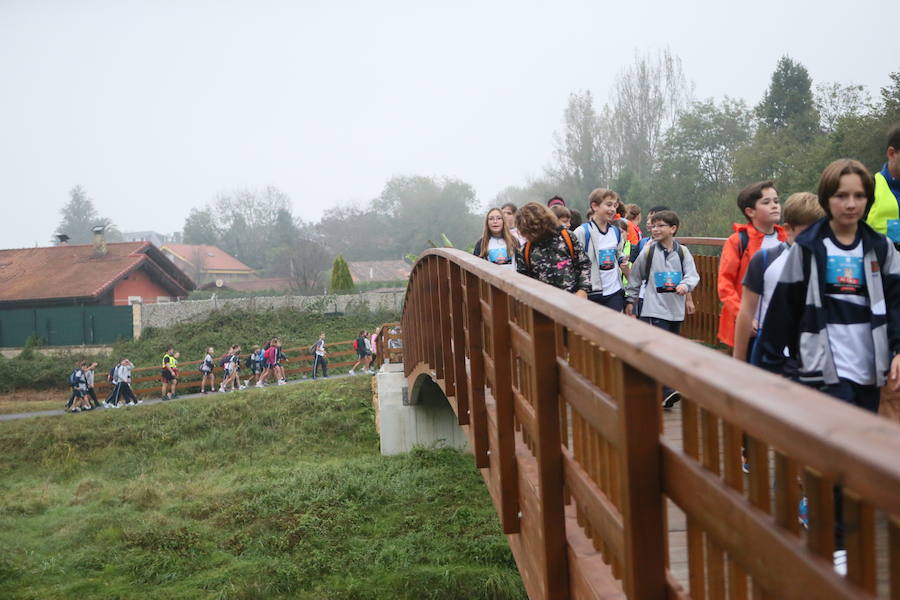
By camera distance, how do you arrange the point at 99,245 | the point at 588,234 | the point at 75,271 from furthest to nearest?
the point at 99,245 < the point at 75,271 < the point at 588,234

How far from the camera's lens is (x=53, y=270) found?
44.0 metres

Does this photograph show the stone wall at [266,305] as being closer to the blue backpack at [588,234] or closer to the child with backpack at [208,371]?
the child with backpack at [208,371]

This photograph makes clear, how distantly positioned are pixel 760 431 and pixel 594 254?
5.70m

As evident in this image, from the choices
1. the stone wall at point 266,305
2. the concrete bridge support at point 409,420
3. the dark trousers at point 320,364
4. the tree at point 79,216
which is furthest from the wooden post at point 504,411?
the tree at point 79,216

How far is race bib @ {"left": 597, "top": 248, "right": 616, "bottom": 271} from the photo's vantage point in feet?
23.4

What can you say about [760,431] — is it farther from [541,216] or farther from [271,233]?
[271,233]

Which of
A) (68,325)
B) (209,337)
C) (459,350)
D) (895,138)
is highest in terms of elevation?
(895,138)

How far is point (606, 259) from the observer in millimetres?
7152

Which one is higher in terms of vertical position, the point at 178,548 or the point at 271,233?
the point at 271,233

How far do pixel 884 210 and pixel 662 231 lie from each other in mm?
2962

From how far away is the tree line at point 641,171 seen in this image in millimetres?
34938

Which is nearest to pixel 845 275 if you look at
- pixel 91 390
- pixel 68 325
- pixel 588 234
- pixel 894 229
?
pixel 894 229

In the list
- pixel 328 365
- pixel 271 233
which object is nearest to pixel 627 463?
pixel 328 365

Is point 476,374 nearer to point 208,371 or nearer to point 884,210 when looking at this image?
point 884,210
